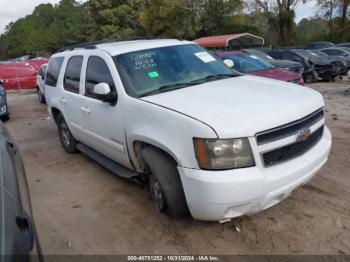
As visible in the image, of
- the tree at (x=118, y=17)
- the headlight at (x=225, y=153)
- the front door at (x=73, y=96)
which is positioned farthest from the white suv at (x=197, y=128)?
the tree at (x=118, y=17)

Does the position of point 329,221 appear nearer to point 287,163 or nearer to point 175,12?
point 287,163

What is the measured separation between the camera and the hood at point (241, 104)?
3055 millimetres

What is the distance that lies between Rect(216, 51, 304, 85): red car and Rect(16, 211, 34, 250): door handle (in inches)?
274

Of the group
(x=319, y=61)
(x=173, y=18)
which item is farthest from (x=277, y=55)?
(x=173, y=18)

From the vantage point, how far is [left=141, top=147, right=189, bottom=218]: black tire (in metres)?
3.43

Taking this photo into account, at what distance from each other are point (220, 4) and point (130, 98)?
4777 cm

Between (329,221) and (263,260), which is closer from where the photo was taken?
(263,260)

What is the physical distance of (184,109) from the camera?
3.35 metres

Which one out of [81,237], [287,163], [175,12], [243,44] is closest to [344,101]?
[287,163]

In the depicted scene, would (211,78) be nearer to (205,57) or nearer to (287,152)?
(205,57)

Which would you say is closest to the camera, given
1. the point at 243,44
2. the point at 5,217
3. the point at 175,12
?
the point at 5,217

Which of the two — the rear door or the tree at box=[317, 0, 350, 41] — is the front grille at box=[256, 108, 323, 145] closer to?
the rear door

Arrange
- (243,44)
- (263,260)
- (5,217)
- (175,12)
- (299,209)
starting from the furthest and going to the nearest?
(175,12) < (243,44) < (299,209) < (263,260) < (5,217)

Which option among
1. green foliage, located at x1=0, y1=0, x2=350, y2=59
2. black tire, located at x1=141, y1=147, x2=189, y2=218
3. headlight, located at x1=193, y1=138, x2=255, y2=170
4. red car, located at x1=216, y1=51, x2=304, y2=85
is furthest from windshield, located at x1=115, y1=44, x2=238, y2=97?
green foliage, located at x1=0, y1=0, x2=350, y2=59
